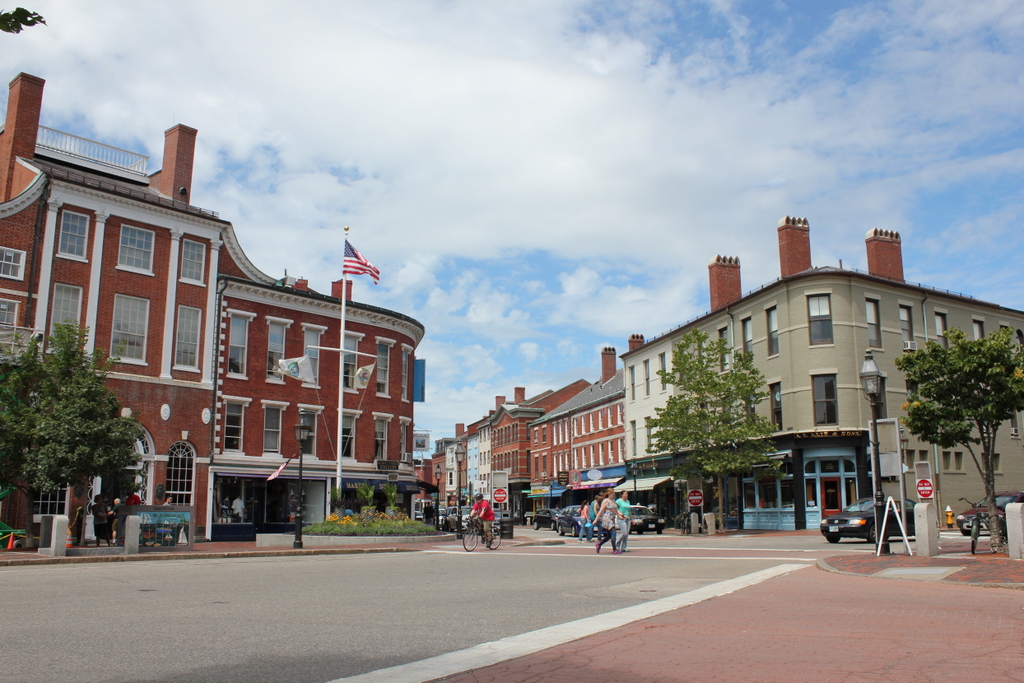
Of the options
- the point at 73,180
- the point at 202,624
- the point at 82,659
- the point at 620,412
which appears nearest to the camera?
the point at 82,659

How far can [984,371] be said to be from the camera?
60.2 ft

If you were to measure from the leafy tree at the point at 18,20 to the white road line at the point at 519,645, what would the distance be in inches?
186

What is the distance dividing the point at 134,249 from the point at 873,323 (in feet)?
107

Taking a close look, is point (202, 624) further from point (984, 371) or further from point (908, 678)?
point (984, 371)

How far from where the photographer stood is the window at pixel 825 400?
3788cm

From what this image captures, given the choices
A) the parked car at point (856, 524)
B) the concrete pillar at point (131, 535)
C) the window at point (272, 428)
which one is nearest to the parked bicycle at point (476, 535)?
the concrete pillar at point (131, 535)

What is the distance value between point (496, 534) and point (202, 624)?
19147mm

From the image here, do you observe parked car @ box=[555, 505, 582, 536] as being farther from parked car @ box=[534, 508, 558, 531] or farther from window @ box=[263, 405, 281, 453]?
window @ box=[263, 405, 281, 453]

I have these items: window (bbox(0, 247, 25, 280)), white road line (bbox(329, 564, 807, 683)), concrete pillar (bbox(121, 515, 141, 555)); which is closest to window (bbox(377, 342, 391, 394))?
window (bbox(0, 247, 25, 280))

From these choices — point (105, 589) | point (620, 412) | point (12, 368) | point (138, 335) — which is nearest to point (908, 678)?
point (105, 589)

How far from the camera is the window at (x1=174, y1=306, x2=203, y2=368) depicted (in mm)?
34281

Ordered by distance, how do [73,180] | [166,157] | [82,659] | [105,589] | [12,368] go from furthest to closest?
[166,157]
[73,180]
[12,368]
[105,589]
[82,659]

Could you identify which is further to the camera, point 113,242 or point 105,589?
point 113,242

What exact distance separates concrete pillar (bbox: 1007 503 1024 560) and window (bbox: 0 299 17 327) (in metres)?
30.1
